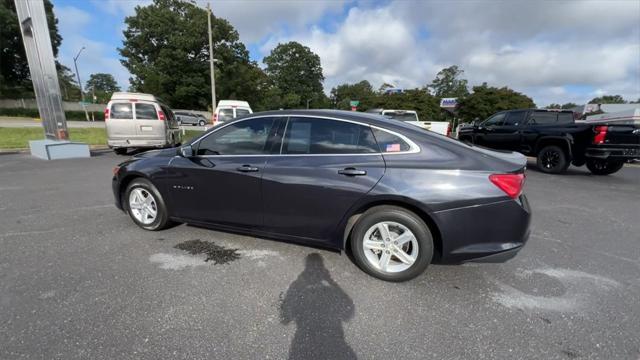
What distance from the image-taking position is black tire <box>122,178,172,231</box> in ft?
11.5

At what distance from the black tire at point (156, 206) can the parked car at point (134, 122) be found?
22.5 ft

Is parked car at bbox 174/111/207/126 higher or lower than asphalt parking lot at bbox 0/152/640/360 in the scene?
higher

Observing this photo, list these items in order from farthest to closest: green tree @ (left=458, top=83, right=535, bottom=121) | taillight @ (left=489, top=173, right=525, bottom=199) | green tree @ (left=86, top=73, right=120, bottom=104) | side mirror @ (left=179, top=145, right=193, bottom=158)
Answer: green tree @ (left=86, top=73, right=120, bottom=104) < green tree @ (left=458, top=83, right=535, bottom=121) < side mirror @ (left=179, top=145, right=193, bottom=158) < taillight @ (left=489, top=173, right=525, bottom=199)

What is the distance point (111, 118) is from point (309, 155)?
30.6 feet

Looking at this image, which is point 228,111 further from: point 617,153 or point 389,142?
point 617,153

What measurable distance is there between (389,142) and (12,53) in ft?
191

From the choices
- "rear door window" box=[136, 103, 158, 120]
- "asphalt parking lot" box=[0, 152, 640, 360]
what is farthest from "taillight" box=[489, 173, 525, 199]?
"rear door window" box=[136, 103, 158, 120]

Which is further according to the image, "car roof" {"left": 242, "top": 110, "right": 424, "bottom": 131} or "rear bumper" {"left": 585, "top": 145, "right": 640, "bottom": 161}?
"rear bumper" {"left": 585, "top": 145, "right": 640, "bottom": 161}

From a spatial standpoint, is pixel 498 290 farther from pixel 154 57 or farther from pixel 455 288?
pixel 154 57

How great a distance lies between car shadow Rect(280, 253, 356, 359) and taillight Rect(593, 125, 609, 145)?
26.8 ft

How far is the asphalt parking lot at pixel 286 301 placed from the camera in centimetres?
192

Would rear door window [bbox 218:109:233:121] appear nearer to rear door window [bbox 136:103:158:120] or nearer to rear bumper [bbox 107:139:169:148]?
rear door window [bbox 136:103:158:120]

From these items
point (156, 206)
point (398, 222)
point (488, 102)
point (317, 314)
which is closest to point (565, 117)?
point (398, 222)

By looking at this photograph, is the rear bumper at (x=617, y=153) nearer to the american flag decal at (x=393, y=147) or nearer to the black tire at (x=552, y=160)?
the black tire at (x=552, y=160)
